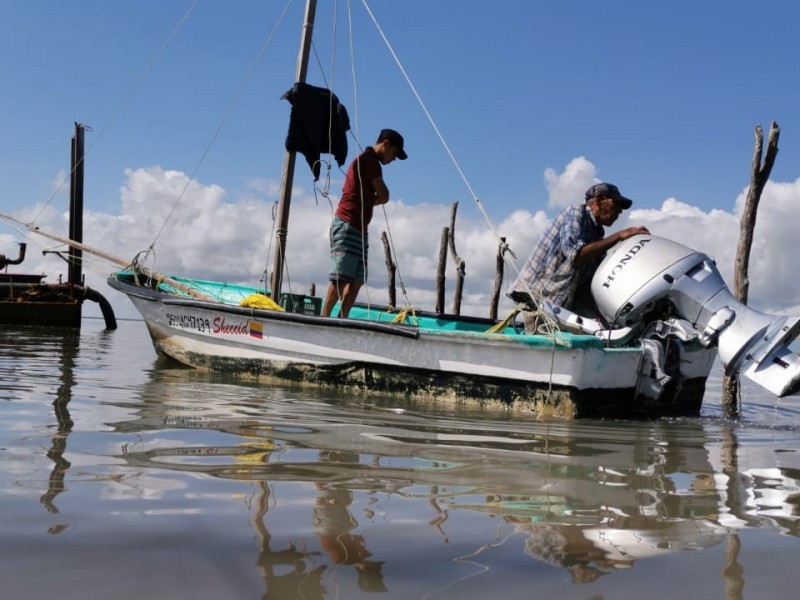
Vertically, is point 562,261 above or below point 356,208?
below

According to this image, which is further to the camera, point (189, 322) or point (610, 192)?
point (189, 322)

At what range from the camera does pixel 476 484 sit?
2.37 m

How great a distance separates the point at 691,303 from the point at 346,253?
3.06 meters

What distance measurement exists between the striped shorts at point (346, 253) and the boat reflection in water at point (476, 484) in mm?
2539

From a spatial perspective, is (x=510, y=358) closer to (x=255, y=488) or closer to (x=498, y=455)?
(x=498, y=455)

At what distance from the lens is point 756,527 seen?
190 centimetres

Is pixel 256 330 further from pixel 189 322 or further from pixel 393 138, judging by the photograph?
pixel 393 138

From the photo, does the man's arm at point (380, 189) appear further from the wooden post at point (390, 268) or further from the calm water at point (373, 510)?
the wooden post at point (390, 268)

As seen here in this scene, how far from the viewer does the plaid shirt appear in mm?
5500

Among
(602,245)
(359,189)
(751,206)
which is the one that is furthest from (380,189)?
(751,206)

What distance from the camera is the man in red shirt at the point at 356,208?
6.60 metres

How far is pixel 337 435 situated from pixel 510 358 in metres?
2.25

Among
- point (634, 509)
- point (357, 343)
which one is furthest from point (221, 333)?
point (634, 509)

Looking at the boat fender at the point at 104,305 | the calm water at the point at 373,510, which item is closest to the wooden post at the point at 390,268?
the boat fender at the point at 104,305
